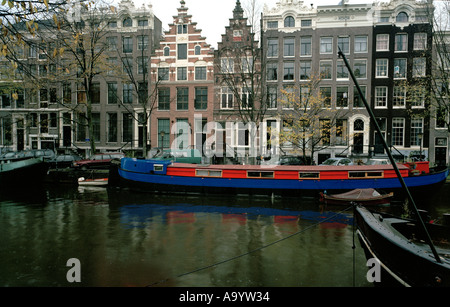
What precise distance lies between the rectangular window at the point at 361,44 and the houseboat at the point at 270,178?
20560mm

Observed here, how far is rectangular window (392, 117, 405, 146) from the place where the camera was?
34125 millimetres

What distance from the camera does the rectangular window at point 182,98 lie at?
122 ft

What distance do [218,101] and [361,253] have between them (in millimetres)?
28143

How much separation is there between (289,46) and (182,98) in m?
14.5

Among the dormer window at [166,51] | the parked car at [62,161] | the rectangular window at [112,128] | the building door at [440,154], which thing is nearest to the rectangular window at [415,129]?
the building door at [440,154]

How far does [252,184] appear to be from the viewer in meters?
18.8

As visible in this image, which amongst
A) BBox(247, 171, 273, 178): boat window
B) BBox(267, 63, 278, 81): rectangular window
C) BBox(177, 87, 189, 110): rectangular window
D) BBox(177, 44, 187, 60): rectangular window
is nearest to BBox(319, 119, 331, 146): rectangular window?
BBox(247, 171, 273, 178): boat window

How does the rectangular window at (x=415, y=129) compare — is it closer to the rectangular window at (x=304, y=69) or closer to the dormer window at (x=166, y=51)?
the rectangular window at (x=304, y=69)

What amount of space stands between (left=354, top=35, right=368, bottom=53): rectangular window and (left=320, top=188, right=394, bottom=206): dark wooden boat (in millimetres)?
23481

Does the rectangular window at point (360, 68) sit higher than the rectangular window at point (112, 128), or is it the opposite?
the rectangular window at point (360, 68)

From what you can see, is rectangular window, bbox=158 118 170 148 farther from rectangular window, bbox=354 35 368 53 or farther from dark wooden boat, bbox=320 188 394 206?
rectangular window, bbox=354 35 368 53

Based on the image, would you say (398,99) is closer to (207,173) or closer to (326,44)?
(326,44)
